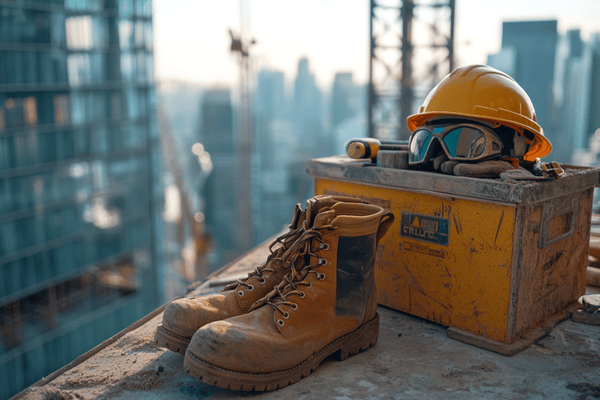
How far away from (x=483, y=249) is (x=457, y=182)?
343 mm


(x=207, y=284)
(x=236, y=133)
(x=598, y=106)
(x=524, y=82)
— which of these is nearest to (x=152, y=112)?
(x=236, y=133)

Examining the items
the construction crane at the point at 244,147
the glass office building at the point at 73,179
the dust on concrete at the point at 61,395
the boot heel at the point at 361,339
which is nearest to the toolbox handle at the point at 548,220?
the boot heel at the point at 361,339

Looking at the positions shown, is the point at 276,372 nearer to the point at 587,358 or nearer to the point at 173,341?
the point at 173,341

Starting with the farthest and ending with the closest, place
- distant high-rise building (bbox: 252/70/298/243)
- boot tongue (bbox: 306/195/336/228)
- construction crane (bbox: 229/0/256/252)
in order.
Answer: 1. distant high-rise building (bbox: 252/70/298/243)
2. construction crane (bbox: 229/0/256/252)
3. boot tongue (bbox: 306/195/336/228)

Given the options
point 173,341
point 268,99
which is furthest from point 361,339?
point 268,99

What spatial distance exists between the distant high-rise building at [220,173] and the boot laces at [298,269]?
32047 mm

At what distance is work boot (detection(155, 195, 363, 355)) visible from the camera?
189 centimetres

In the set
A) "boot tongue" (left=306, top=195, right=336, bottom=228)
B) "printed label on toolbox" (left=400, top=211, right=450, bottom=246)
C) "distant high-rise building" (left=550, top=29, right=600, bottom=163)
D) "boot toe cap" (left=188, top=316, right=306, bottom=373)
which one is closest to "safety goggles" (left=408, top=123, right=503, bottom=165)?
"printed label on toolbox" (left=400, top=211, right=450, bottom=246)

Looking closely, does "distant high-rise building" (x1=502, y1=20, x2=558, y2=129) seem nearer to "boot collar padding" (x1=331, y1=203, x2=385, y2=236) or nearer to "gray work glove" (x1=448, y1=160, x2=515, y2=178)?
"gray work glove" (x1=448, y1=160, x2=515, y2=178)

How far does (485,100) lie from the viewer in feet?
7.47

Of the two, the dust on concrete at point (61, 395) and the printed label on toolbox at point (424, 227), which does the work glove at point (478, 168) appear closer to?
the printed label on toolbox at point (424, 227)

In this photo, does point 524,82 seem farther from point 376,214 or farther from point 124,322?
point 376,214

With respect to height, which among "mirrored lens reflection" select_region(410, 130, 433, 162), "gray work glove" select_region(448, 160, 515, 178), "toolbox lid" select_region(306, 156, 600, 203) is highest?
"mirrored lens reflection" select_region(410, 130, 433, 162)

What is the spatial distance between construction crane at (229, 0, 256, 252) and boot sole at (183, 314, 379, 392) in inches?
1048
